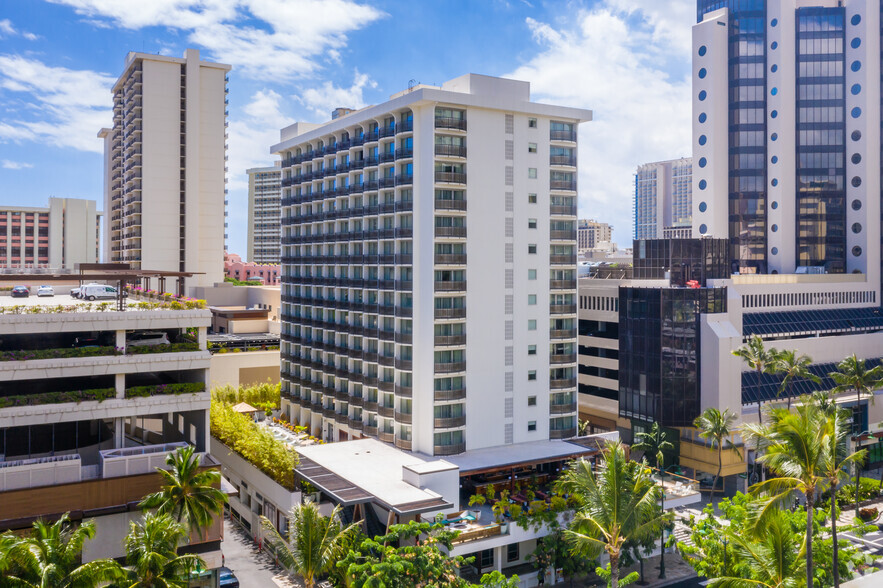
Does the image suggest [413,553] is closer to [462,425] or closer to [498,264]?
[462,425]

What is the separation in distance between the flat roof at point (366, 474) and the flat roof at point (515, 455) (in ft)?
10.1

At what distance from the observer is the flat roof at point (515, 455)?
62.3 meters

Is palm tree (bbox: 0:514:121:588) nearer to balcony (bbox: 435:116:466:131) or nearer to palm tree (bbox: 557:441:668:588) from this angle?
palm tree (bbox: 557:441:668:588)

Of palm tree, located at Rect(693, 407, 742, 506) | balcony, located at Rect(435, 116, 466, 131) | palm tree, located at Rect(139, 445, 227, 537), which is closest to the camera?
palm tree, located at Rect(139, 445, 227, 537)

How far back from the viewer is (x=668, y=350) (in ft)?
267

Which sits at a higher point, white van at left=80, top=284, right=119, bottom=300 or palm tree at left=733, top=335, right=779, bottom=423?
white van at left=80, top=284, right=119, bottom=300

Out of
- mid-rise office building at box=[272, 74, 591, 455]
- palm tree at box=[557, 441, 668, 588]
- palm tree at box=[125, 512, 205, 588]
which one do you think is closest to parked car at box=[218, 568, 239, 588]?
palm tree at box=[125, 512, 205, 588]

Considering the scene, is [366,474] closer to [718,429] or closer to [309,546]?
[309,546]

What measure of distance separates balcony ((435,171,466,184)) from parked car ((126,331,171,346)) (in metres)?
27.8

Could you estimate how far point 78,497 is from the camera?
131 feet

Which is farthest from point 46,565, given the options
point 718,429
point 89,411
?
point 718,429

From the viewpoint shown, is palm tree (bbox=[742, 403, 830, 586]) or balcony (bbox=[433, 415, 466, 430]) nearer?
palm tree (bbox=[742, 403, 830, 586])

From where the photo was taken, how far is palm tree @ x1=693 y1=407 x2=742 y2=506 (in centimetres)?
7156

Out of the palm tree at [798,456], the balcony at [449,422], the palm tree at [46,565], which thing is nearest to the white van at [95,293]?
the balcony at [449,422]
